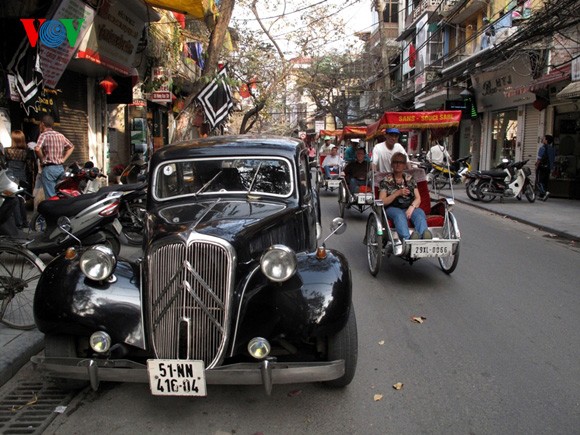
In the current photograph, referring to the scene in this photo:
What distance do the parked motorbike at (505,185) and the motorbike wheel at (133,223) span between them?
417 inches

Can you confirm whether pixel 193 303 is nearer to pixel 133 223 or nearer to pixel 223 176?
pixel 223 176

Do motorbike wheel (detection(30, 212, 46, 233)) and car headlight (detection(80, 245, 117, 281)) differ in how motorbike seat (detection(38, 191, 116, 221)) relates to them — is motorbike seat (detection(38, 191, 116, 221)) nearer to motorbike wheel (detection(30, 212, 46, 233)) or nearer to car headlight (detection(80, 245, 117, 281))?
motorbike wheel (detection(30, 212, 46, 233))

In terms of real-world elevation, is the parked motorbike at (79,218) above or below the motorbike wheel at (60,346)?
above

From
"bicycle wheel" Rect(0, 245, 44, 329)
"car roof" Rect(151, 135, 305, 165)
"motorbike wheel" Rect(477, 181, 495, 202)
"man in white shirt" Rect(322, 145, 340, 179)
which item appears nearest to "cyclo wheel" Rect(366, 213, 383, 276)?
"car roof" Rect(151, 135, 305, 165)

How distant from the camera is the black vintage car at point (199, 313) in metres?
2.98

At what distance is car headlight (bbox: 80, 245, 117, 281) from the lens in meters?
3.28

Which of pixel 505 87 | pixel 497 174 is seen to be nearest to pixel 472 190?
pixel 497 174

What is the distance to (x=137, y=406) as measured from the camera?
11.2 ft

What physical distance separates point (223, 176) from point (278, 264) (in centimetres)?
157

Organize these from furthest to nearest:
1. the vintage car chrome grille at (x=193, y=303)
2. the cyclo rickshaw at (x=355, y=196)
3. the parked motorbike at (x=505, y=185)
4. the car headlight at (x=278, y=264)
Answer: the parked motorbike at (x=505, y=185) → the cyclo rickshaw at (x=355, y=196) → the car headlight at (x=278, y=264) → the vintage car chrome grille at (x=193, y=303)

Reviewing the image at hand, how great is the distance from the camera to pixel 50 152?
8445mm

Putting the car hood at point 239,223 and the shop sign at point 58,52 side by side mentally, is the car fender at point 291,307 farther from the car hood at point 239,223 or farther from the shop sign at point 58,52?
the shop sign at point 58,52

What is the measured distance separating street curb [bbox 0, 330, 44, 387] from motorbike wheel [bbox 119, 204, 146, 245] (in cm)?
382

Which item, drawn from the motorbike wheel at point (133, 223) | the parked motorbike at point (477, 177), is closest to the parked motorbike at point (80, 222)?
the motorbike wheel at point (133, 223)
